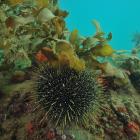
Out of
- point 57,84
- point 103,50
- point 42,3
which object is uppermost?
point 42,3

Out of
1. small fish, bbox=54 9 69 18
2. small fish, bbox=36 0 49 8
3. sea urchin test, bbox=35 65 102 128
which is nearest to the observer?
sea urchin test, bbox=35 65 102 128

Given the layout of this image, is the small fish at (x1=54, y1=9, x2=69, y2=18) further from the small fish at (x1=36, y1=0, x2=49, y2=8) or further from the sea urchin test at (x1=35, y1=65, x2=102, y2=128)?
the sea urchin test at (x1=35, y1=65, x2=102, y2=128)

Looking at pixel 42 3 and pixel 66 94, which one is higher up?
pixel 42 3

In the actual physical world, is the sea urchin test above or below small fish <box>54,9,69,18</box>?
below

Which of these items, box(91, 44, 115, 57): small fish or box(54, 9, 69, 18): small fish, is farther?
box(54, 9, 69, 18): small fish

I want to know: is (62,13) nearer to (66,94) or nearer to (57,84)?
(57,84)

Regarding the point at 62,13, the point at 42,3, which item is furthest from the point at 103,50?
the point at 42,3

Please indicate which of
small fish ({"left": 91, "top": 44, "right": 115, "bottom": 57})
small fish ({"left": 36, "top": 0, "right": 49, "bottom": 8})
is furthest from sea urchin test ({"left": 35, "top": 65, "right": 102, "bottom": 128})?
small fish ({"left": 36, "top": 0, "right": 49, "bottom": 8})

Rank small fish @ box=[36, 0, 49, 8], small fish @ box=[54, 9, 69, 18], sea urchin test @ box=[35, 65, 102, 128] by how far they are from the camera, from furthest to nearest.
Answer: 1. small fish @ box=[54, 9, 69, 18]
2. small fish @ box=[36, 0, 49, 8]
3. sea urchin test @ box=[35, 65, 102, 128]
